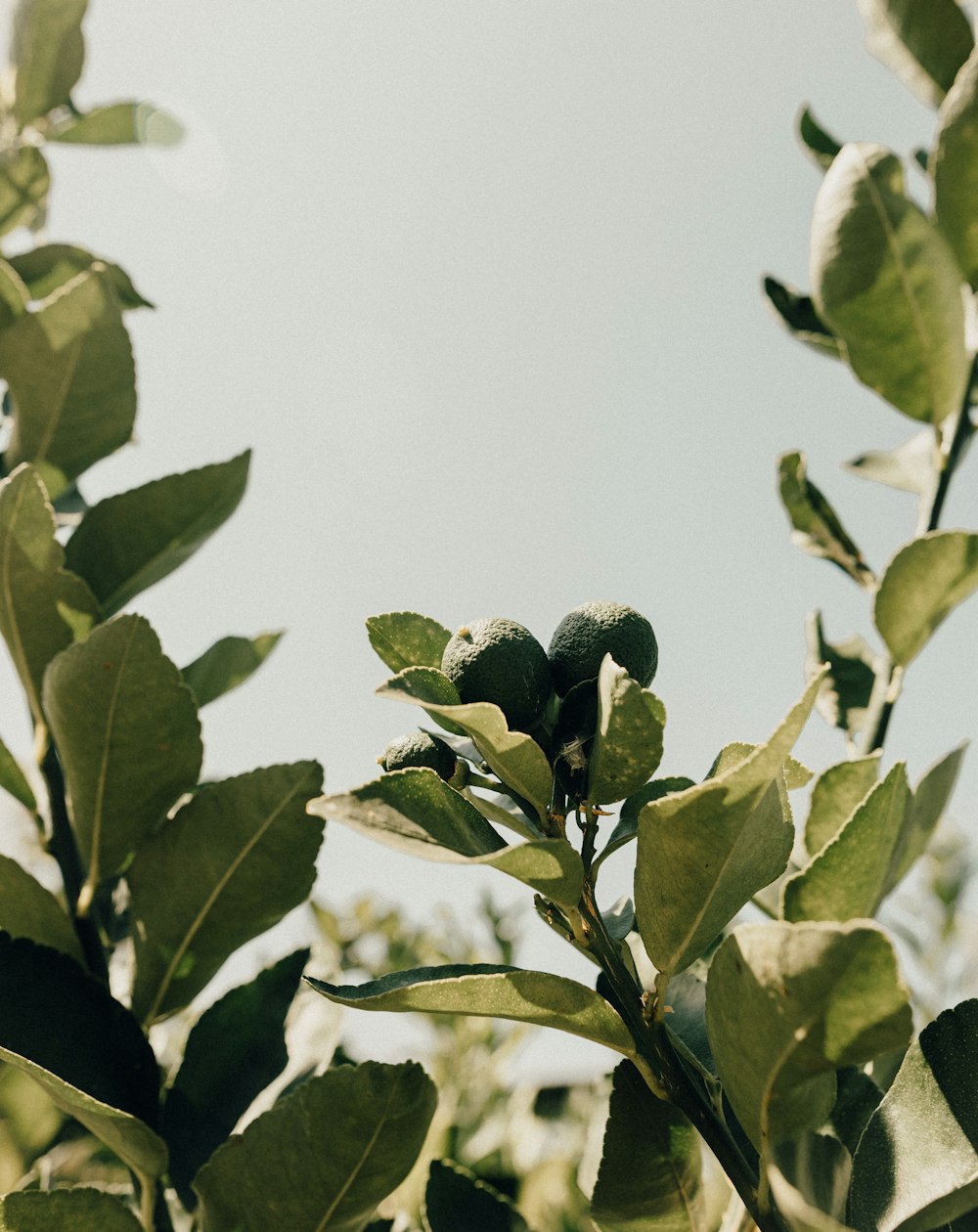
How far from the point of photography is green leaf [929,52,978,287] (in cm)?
105

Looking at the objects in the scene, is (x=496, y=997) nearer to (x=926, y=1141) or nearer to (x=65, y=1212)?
(x=926, y=1141)

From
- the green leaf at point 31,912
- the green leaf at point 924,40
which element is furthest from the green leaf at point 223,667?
the green leaf at point 924,40

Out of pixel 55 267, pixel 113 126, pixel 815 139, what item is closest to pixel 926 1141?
pixel 815 139

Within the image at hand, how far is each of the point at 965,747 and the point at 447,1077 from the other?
2009 millimetres

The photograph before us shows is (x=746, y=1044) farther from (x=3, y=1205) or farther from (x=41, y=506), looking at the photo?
(x=41, y=506)

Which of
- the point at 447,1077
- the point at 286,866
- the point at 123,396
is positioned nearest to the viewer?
the point at 286,866

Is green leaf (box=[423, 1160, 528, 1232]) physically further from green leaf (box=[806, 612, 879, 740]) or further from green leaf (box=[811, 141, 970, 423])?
green leaf (box=[811, 141, 970, 423])

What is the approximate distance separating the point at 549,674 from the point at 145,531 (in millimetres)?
672

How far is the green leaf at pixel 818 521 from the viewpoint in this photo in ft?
4.41

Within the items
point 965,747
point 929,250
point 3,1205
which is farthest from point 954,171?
point 3,1205

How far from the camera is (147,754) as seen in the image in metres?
1.00

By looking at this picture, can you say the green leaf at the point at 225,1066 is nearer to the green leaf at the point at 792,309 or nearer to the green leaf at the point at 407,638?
the green leaf at the point at 407,638

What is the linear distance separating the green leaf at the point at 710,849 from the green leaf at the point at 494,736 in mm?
78

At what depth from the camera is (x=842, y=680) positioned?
128cm
